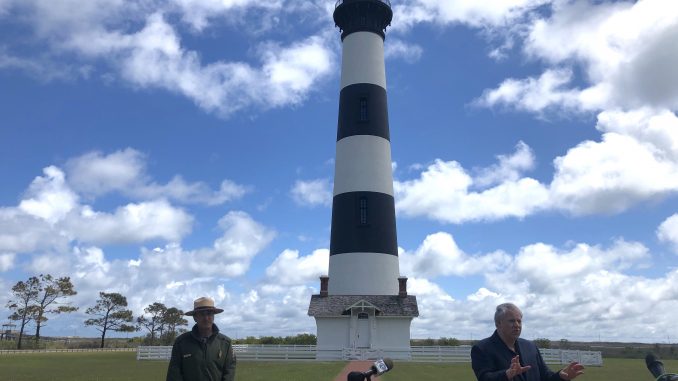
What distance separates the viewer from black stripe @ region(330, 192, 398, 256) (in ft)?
82.5

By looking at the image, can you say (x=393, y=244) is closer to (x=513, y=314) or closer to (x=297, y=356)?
(x=297, y=356)

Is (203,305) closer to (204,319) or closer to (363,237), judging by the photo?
Answer: (204,319)

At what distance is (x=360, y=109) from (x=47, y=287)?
3427 centimetres

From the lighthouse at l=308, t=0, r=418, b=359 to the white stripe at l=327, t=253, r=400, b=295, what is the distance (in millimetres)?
45

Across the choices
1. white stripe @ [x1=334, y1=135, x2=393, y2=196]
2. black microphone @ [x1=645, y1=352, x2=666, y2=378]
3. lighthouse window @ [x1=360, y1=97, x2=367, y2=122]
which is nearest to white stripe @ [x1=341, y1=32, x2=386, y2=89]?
lighthouse window @ [x1=360, y1=97, x2=367, y2=122]

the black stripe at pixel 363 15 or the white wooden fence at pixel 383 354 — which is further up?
the black stripe at pixel 363 15

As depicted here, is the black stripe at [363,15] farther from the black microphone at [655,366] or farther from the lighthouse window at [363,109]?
the black microphone at [655,366]

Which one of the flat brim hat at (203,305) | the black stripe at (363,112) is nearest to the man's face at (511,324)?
the flat brim hat at (203,305)

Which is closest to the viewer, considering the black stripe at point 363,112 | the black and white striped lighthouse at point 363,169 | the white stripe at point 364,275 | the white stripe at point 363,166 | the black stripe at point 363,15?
the white stripe at point 364,275

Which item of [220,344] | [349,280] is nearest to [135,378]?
[349,280]

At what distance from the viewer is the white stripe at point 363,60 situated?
91.4 feet

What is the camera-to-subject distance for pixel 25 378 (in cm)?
1683

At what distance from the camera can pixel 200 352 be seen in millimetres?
5184

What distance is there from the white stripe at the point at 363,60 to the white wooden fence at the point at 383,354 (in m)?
13.1
